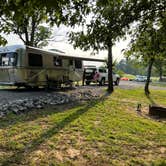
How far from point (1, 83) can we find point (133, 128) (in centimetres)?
1138

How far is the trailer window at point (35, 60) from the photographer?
1822cm

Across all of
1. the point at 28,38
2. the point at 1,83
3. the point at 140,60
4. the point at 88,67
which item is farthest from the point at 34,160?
the point at 28,38

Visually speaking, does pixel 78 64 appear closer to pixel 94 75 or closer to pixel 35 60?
pixel 35 60

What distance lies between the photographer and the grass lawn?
21.1ft

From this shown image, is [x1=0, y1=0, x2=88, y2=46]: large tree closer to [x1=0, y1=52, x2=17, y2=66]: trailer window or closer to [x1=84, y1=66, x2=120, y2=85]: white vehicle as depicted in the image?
[x1=0, y1=52, x2=17, y2=66]: trailer window

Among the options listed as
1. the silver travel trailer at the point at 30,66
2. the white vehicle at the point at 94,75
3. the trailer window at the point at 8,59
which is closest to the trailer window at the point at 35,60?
the silver travel trailer at the point at 30,66

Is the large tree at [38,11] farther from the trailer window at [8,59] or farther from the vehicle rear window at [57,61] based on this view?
the vehicle rear window at [57,61]

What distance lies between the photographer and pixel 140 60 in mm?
13492

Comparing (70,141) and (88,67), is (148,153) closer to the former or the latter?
(70,141)

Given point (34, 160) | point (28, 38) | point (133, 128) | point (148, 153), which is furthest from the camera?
point (28, 38)

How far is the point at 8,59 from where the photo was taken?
1827 centimetres

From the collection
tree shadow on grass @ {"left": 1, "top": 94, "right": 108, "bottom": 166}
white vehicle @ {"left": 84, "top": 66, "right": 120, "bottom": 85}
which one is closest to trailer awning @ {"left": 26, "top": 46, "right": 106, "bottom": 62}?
white vehicle @ {"left": 84, "top": 66, "right": 120, "bottom": 85}

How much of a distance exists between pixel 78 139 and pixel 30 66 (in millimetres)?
11220

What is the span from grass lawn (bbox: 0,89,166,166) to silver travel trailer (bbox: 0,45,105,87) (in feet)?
24.1
